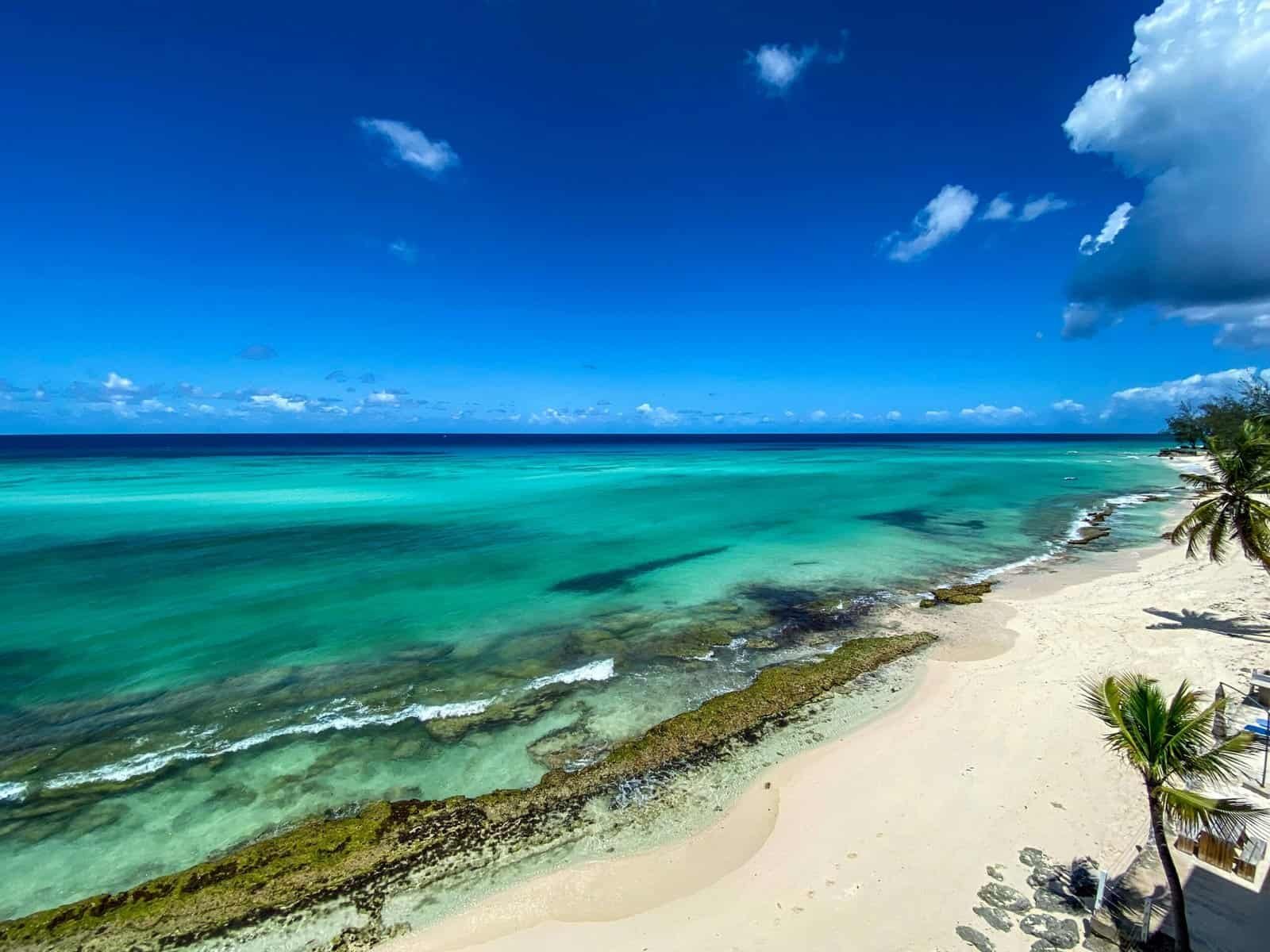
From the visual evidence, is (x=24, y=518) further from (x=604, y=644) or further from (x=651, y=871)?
(x=651, y=871)

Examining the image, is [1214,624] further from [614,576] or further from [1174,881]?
[614,576]

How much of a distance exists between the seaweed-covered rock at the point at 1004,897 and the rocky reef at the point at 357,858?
522 cm

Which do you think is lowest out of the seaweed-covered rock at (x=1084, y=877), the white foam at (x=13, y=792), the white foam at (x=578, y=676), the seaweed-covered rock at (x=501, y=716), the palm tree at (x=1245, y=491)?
the white foam at (x=13, y=792)

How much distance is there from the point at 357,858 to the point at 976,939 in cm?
952

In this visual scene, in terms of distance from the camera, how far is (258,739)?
525 inches

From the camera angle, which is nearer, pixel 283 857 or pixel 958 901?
pixel 958 901

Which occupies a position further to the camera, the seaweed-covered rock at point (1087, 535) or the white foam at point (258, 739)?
the seaweed-covered rock at point (1087, 535)

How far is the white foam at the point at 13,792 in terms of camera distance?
1134 cm

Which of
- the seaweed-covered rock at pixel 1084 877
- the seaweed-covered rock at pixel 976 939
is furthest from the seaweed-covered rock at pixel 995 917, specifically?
the seaweed-covered rock at pixel 1084 877

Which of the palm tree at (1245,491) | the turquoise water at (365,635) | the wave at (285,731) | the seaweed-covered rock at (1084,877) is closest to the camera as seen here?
the seaweed-covered rock at (1084,877)

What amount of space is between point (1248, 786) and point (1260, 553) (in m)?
10.5

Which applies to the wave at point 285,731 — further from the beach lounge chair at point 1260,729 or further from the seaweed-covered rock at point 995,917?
the beach lounge chair at point 1260,729

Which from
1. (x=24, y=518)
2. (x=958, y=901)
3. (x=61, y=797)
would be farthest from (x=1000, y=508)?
(x=24, y=518)

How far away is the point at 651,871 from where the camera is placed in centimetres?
930
